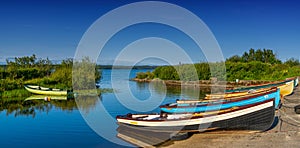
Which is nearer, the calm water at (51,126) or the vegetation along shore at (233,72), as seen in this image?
the calm water at (51,126)

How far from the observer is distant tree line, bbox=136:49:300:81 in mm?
48016

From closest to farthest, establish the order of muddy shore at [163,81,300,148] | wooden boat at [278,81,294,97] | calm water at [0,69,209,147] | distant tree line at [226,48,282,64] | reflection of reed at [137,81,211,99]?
muddy shore at [163,81,300,148] < calm water at [0,69,209,147] < wooden boat at [278,81,294,97] < reflection of reed at [137,81,211,99] < distant tree line at [226,48,282,64]

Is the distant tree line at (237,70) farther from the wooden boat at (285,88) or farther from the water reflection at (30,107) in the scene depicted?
the water reflection at (30,107)

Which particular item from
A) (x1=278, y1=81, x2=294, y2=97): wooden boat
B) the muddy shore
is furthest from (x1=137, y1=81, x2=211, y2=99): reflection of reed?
the muddy shore

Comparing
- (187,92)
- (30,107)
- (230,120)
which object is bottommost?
(30,107)

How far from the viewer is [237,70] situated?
170ft

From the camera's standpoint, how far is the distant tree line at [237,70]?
158 ft

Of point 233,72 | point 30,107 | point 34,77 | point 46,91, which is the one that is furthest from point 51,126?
point 233,72

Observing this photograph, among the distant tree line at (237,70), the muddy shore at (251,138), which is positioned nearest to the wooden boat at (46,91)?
the muddy shore at (251,138)

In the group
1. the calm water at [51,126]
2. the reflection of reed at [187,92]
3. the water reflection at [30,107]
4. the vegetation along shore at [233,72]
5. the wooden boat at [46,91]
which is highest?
the vegetation along shore at [233,72]

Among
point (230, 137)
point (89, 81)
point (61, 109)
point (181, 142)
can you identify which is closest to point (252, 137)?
point (230, 137)

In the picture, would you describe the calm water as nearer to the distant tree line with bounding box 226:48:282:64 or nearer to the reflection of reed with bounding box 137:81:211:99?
the reflection of reed with bounding box 137:81:211:99

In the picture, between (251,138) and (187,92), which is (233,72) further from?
(251,138)

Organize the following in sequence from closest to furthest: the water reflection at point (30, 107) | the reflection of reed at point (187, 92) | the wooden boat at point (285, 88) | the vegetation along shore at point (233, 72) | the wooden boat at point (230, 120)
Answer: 1. the wooden boat at point (230, 120)
2. the water reflection at point (30, 107)
3. the wooden boat at point (285, 88)
4. the reflection of reed at point (187, 92)
5. the vegetation along shore at point (233, 72)
